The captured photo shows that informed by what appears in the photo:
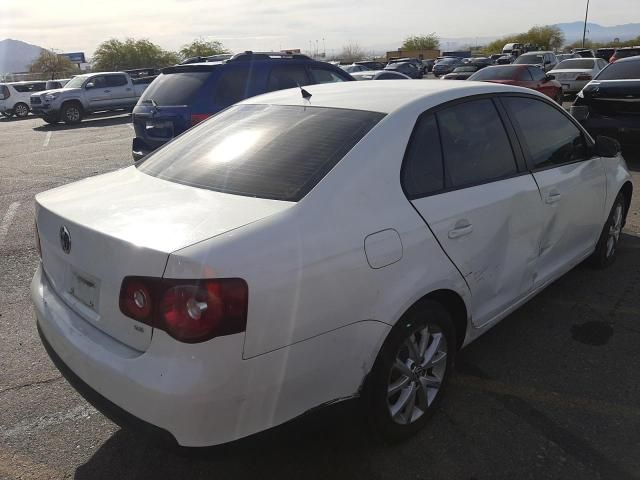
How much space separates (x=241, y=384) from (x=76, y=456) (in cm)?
123

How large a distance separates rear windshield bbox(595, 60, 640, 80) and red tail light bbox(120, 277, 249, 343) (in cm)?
936

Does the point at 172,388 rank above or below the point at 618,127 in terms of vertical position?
below

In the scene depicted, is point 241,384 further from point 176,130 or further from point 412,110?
point 176,130

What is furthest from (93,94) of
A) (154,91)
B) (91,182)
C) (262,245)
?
(262,245)

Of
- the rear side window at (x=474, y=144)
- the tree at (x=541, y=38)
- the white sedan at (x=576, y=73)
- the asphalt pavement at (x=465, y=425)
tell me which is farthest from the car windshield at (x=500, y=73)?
the tree at (x=541, y=38)

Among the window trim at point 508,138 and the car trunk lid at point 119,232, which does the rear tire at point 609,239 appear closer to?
the window trim at point 508,138

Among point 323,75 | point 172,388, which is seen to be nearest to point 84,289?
point 172,388

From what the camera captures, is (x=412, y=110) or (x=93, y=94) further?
(x=93, y=94)

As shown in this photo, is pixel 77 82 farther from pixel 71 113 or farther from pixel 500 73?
pixel 500 73

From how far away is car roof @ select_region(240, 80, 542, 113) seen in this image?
2809mm

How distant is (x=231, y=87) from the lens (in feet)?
23.4

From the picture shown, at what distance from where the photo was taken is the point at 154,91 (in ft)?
24.1

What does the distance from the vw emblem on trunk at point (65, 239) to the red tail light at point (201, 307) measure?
0.65 m

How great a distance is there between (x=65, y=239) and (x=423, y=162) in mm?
1687
